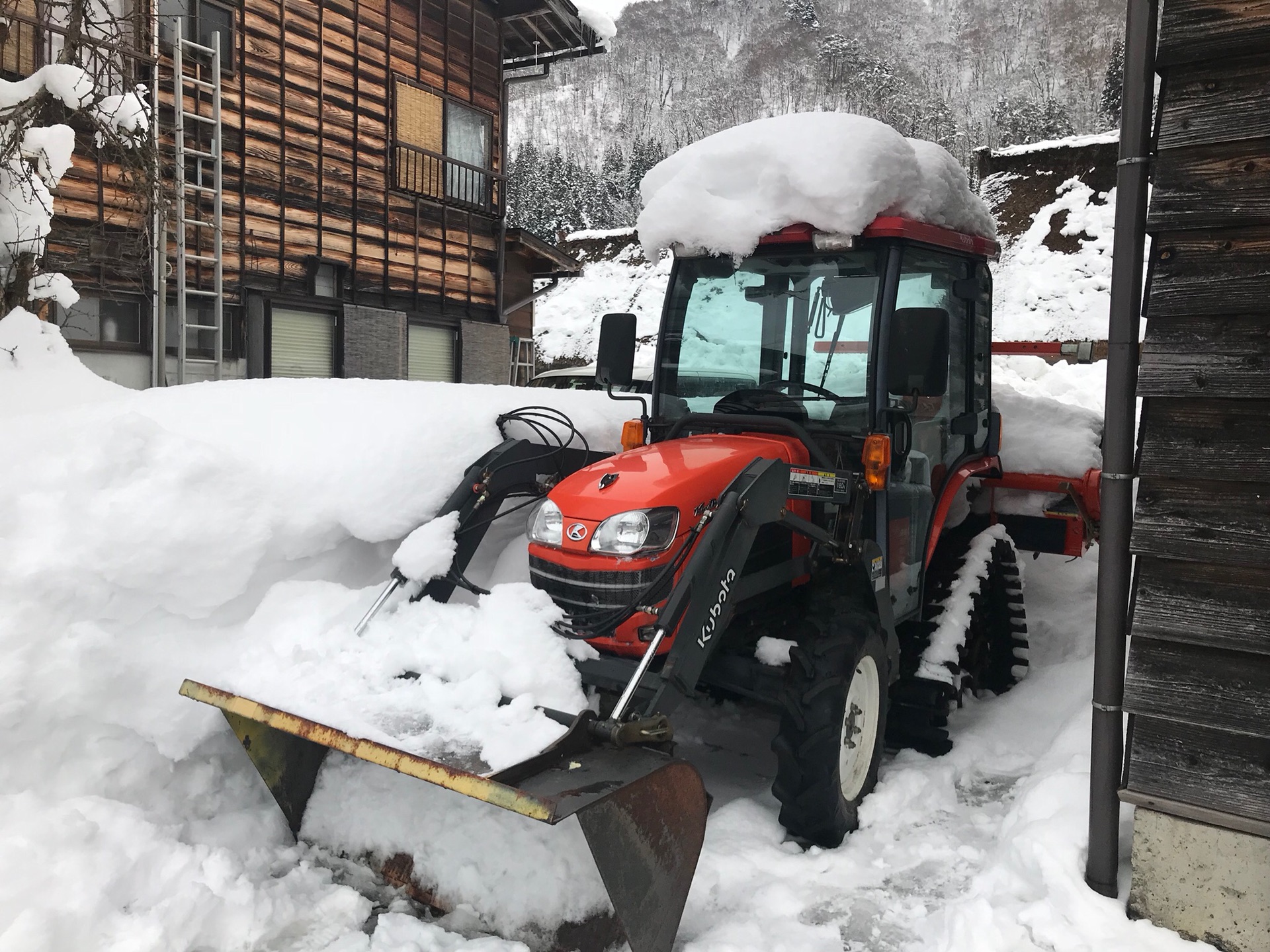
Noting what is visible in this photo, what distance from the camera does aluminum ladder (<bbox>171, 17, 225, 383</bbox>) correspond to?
8961 millimetres

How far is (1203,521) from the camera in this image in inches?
104

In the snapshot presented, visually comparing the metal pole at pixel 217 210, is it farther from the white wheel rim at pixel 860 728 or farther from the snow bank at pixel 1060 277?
the snow bank at pixel 1060 277

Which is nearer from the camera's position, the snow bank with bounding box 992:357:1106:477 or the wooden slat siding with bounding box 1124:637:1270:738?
the wooden slat siding with bounding box 1124:637:1270:738

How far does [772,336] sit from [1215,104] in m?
1.91

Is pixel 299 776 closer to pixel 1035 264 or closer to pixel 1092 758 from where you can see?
pixel 1092 758

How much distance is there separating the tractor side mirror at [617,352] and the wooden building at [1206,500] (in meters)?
2.24

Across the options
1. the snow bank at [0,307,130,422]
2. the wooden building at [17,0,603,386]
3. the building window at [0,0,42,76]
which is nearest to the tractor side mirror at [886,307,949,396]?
the snow bank at [0,307,130,422]

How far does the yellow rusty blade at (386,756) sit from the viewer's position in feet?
8.05

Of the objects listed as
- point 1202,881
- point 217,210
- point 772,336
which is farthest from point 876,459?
point 217,210

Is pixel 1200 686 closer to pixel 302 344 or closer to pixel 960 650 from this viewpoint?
pixel 960 650

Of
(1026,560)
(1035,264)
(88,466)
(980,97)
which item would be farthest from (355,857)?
(980,97)

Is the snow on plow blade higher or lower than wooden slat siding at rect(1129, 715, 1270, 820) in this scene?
lower

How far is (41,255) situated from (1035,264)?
→ 22.4m

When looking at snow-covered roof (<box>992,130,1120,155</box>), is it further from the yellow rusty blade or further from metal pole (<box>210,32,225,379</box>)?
the yellow rusty blade
